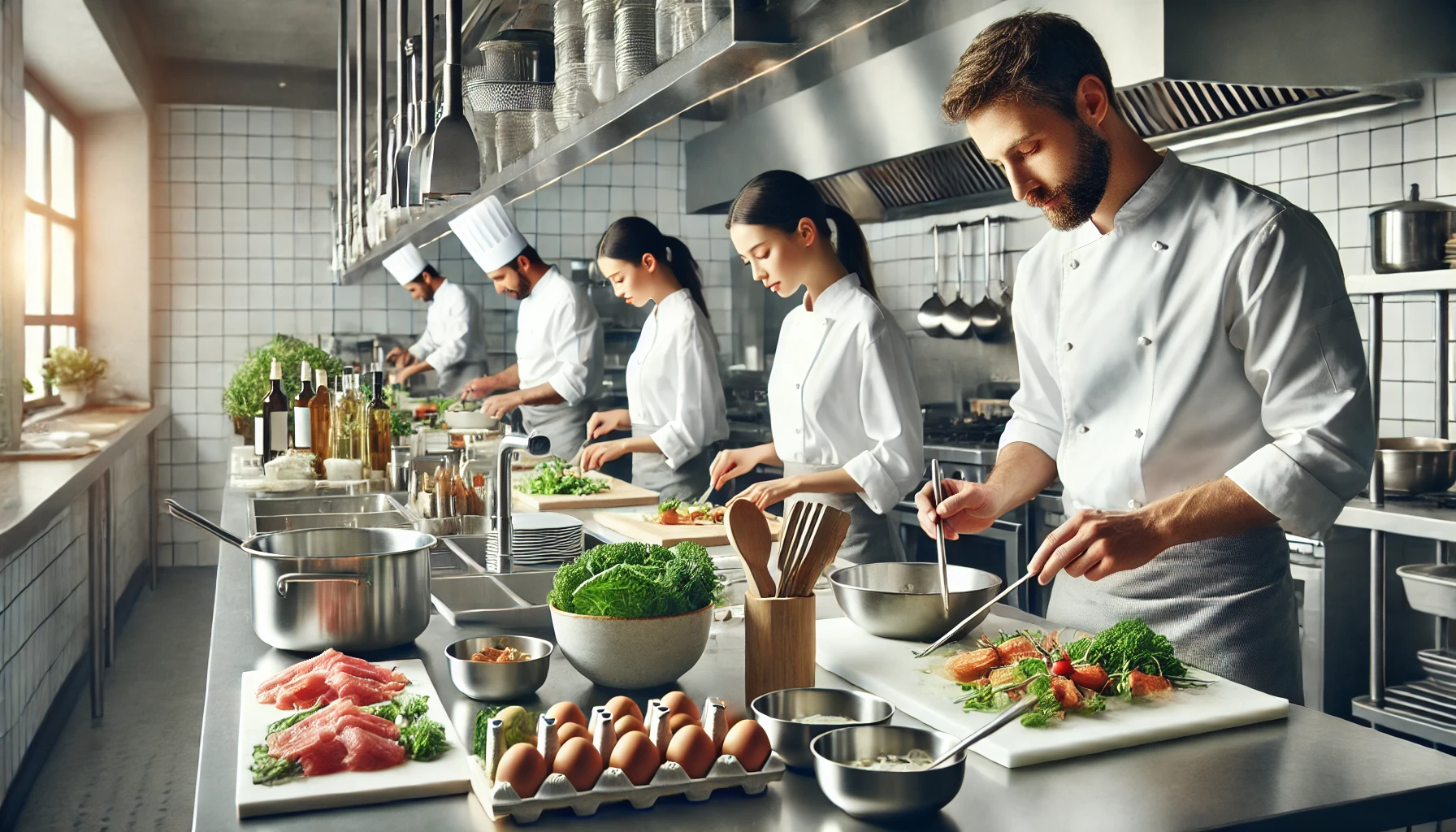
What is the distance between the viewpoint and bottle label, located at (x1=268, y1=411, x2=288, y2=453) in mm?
4031

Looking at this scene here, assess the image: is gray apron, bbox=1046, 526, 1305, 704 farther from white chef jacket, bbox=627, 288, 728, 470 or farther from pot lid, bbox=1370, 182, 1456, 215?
white chef jacket, bbox=627, 288, 728, 470

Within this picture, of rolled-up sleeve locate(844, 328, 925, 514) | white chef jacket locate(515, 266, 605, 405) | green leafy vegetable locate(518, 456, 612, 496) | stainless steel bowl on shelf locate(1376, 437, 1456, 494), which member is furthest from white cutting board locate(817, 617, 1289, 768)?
white chef jacket locate(515, 266, 605, 405)

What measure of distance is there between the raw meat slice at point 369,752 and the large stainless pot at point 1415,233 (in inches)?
112

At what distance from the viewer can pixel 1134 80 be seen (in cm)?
286

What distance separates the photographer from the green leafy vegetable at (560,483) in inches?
131

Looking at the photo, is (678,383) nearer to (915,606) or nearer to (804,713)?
(915,606)

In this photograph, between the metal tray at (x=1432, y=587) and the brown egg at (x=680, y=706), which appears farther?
Result: the metal tray at (x=1432, y=587)

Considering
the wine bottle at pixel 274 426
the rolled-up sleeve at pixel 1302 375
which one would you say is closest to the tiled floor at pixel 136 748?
the wine bottle at pixel 274 426

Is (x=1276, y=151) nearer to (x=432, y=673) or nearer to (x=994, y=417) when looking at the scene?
(x=994, y=417)

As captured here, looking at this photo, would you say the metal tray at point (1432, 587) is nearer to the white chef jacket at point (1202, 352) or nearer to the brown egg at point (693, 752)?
the white chef jacket at point (1202, 352)

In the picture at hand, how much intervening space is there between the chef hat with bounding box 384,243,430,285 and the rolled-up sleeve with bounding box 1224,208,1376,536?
239 inches

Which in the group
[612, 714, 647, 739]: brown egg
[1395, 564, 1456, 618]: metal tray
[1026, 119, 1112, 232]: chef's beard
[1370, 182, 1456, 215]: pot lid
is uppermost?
[1370, 182, 1456, 215]: pot lid

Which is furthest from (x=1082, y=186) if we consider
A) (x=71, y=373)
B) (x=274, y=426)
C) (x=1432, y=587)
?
(x=71, y=373)

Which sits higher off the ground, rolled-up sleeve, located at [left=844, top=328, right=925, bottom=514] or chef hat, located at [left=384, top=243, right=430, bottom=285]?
chef hat, located at [left=384, top=243, right=430, bottom=285]
